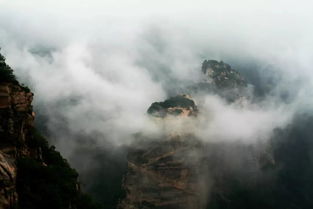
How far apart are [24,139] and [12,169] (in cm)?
1095

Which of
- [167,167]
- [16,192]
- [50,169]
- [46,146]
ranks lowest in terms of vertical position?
[16,192]

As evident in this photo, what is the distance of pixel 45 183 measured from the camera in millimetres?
56500

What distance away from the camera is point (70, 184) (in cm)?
6469

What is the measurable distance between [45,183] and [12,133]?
22.6ft

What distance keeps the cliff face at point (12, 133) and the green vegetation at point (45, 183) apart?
147 centimetres

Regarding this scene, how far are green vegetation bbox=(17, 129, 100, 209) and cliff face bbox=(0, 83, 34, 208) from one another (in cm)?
147

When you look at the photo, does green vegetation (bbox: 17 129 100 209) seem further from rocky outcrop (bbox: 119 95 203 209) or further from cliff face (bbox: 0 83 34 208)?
rocky outcrop (bbox: 119 95 203 209)

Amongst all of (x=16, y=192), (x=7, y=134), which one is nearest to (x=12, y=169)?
(x=16, y=192)

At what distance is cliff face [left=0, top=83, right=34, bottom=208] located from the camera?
45406 mm

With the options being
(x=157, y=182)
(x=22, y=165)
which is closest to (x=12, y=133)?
(x=22, y=165)

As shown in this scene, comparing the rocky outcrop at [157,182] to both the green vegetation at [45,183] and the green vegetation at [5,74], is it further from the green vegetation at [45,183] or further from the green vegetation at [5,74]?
the green vegetation at [5,74]

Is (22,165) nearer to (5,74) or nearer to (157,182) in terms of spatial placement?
(5,74)

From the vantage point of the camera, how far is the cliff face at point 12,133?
149 ft

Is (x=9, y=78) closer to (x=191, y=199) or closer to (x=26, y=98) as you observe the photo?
(x=26, y=98)
